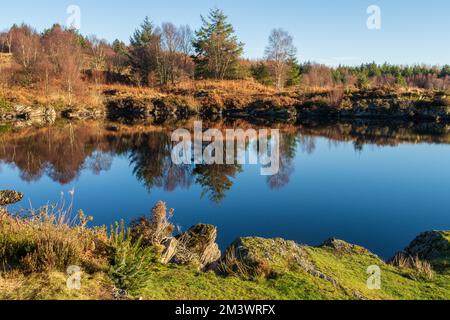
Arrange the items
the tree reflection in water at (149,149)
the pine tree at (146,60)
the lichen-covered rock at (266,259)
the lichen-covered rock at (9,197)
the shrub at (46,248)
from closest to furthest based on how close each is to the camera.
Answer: the shrub at (46,248) → the lichen-covered rock at (266,259) → the lichen-covered rock at (9,197) → the tree reflection in water at (149,149) → the pine tree at (146,60)

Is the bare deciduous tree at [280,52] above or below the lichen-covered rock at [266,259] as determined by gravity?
above

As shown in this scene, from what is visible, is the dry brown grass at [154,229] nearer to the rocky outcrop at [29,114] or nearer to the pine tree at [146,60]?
the rocky outcrop at [29,114]

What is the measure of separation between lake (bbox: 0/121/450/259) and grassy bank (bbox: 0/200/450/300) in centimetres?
313

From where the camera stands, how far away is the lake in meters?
12.1

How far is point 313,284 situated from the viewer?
5957 mm

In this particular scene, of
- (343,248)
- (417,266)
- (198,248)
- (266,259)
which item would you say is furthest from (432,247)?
(198,248)

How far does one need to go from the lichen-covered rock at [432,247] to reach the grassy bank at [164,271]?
1.78ft

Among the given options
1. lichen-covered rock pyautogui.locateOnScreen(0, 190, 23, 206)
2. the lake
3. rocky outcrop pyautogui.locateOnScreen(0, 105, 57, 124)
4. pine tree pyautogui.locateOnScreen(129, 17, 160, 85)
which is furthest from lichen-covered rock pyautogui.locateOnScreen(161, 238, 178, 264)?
pine tree pyautogui.locateOnScreen(129, 17, 160, 85)

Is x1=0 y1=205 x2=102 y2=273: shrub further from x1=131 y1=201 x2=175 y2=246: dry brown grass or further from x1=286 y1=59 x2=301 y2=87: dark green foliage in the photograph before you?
x1=286 y1=59 x2=301 y2=87: dark green foliage

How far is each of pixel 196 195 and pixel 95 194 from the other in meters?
4.10

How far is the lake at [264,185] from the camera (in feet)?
39.7

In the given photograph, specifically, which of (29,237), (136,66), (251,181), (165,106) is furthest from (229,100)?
(29,237)

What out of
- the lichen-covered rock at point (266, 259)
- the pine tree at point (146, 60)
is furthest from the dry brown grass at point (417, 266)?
the pine tree at point (146, 60)
